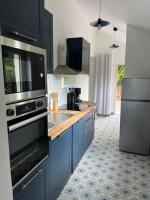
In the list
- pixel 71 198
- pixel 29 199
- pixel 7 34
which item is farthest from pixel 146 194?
pixel 7 34

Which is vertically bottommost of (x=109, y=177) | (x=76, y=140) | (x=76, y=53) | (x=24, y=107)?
(x=109, y=177)

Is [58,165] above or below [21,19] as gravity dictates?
below

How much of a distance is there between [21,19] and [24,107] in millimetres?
624

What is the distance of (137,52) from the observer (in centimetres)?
345

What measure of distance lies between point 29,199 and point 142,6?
292 centimetres

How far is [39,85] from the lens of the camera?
1345 millimetres

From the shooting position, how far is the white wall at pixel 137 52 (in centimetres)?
340

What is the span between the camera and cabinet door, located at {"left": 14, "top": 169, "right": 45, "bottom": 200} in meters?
1.15

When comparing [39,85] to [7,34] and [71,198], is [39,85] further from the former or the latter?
[71,198]

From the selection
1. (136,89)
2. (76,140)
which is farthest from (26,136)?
(136,89)

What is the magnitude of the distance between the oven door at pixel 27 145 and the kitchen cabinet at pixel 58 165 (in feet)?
0.63

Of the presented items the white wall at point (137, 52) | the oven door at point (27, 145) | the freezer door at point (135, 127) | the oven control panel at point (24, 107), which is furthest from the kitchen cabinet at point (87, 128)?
the oven control panel at point (24, 107)

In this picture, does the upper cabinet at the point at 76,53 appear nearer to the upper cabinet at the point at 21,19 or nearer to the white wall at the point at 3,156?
the upper cabinet at the point at 21,19

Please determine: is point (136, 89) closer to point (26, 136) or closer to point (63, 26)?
point (63, 26)
